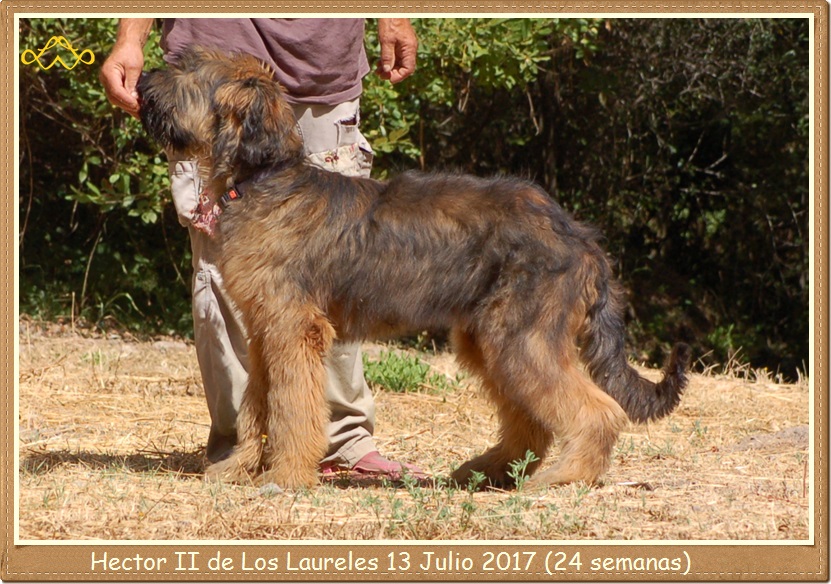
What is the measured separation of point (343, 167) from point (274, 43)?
31.3 inches

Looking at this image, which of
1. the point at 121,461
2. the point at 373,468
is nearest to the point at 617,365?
the point at 373,468

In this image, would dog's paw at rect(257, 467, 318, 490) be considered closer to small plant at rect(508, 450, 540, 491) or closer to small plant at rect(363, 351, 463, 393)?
small plant at rect(508, 450, 540, 491)

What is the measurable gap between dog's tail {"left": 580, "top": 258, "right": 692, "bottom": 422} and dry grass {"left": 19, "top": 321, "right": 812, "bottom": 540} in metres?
0.42

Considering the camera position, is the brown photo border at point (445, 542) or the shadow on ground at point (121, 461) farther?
the shadow on ground at point (121, 461)

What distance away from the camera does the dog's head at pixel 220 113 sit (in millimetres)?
5605

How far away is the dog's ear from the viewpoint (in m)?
5.59

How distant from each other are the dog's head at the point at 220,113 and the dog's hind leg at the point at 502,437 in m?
1.40

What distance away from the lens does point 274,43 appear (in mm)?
6117

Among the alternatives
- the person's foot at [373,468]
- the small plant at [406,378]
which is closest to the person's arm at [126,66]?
the person's foot at [373,468]

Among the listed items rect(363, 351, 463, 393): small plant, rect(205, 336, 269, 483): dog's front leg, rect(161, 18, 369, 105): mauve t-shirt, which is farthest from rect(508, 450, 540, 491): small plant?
rect(363, 351, 463, 393): small plant

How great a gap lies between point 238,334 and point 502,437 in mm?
1657

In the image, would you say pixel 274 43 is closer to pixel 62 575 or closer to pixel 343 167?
pixel 343 167

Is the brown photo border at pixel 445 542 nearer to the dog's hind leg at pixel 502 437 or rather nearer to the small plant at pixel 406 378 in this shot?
the dog's hind leg at pixel 502 437

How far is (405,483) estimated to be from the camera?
526 cm
